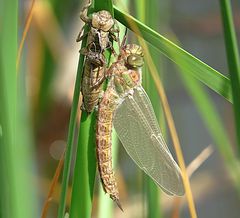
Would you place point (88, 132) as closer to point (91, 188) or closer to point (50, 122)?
point (91, 188)

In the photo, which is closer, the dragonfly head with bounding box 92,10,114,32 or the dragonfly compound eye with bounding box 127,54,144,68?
the dragonfly head with bounding box 92,10,114,32

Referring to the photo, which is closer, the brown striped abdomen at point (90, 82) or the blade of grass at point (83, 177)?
the blade of grass at point (83, 177)

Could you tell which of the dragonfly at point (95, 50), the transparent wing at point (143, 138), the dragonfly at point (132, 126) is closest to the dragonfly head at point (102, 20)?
the dragonfly at point (95, 50)

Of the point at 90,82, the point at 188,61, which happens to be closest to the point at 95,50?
the point at 90,82

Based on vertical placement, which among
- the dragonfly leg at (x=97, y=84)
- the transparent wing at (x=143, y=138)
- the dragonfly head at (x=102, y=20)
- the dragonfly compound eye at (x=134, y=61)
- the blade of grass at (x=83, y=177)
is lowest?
the blade of grass at (x=83, y=177)

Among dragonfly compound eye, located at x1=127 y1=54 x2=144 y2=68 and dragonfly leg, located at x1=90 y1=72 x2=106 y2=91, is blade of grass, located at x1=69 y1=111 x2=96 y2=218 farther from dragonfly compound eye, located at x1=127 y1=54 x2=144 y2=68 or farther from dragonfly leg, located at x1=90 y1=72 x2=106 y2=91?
dragonfly compound eye, located at x1=127 y1=54 x2=144 y2=68

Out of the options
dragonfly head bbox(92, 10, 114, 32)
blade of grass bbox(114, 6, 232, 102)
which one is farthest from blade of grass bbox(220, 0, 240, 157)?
dragonfly head bbox(92, 10, 114, 32)

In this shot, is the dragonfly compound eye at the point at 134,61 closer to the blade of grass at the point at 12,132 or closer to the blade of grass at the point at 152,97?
the blade of grass at the point at 152,97

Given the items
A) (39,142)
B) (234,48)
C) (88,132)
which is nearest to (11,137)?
(88,132)
